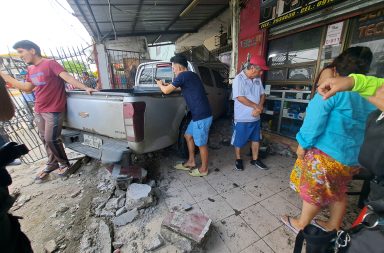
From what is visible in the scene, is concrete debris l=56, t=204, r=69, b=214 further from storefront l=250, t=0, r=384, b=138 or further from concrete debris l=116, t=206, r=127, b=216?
storefront l=250, t=0, r=384, b=138

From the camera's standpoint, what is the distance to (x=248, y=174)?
3.14 m

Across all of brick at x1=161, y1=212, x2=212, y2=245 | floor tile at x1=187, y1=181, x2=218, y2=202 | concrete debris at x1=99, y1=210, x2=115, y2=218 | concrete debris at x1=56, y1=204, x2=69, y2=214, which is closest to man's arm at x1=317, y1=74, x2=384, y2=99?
brick at x1=161, y1=212, x2=212, y2=245

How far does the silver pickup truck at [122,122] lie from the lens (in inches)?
91.9

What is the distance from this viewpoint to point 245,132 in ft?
10.4

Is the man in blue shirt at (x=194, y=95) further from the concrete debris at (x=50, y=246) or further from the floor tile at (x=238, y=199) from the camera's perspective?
the concrete debris at (x=50, y=246)

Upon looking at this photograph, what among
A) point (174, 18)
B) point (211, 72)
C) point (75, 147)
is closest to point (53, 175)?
point (75, 147)

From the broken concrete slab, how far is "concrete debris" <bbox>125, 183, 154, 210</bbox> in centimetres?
51

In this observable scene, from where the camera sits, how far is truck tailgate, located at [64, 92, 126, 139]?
7.81 ft

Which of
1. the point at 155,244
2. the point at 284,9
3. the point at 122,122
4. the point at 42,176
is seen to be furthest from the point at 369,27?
the point at 42,176

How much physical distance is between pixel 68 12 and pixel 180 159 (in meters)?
6.31

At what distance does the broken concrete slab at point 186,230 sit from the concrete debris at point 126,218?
1.64 feet

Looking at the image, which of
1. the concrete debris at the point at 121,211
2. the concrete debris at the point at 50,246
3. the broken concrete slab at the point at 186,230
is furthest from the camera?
the concrete debris at the point at 121,211

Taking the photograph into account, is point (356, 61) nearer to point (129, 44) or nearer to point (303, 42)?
point (303, 42)

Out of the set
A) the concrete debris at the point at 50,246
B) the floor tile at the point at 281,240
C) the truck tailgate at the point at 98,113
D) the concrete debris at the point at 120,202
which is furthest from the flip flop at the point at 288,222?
the concrete debris at the point at 50,246
